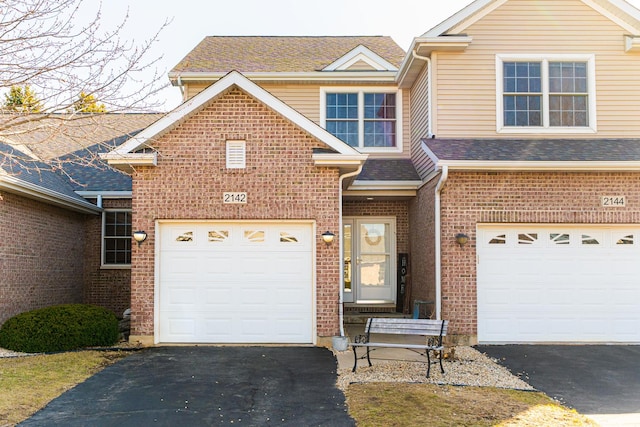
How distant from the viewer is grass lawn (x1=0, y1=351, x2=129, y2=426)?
7.37 m

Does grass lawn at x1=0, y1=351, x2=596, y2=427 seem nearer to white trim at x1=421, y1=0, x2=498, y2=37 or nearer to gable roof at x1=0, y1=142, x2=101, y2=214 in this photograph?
gable roof at x1=0, y1=142, x2=101, y2=214

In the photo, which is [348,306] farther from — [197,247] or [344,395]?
[344,395]

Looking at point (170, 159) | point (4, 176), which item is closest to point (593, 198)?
point (170, 159)

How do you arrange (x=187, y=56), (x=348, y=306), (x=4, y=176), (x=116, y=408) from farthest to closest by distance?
(x=187, y=56) → (x=348, y=306) → (x=4, y=176) → (x=116, y=408)

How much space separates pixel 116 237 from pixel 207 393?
918cm

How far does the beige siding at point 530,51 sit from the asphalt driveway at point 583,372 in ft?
15.3

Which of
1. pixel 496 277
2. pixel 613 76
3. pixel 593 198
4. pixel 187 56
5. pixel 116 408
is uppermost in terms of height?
pixel 187 56

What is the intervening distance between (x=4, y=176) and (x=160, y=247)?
10.7 feet

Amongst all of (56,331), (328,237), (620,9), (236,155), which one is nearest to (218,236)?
(236,155)

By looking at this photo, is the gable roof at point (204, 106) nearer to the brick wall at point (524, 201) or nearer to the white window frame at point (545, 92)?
the brick wall at point (524, 201)

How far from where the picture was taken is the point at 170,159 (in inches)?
464

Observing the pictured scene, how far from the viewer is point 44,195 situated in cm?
1304

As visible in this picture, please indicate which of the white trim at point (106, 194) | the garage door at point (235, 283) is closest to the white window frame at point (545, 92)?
the garage door at point (235, 283)

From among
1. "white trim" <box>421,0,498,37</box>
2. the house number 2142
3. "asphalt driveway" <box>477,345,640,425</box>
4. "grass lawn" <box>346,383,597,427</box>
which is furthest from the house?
"grass lawn" <box>346,383,597,427</box>
